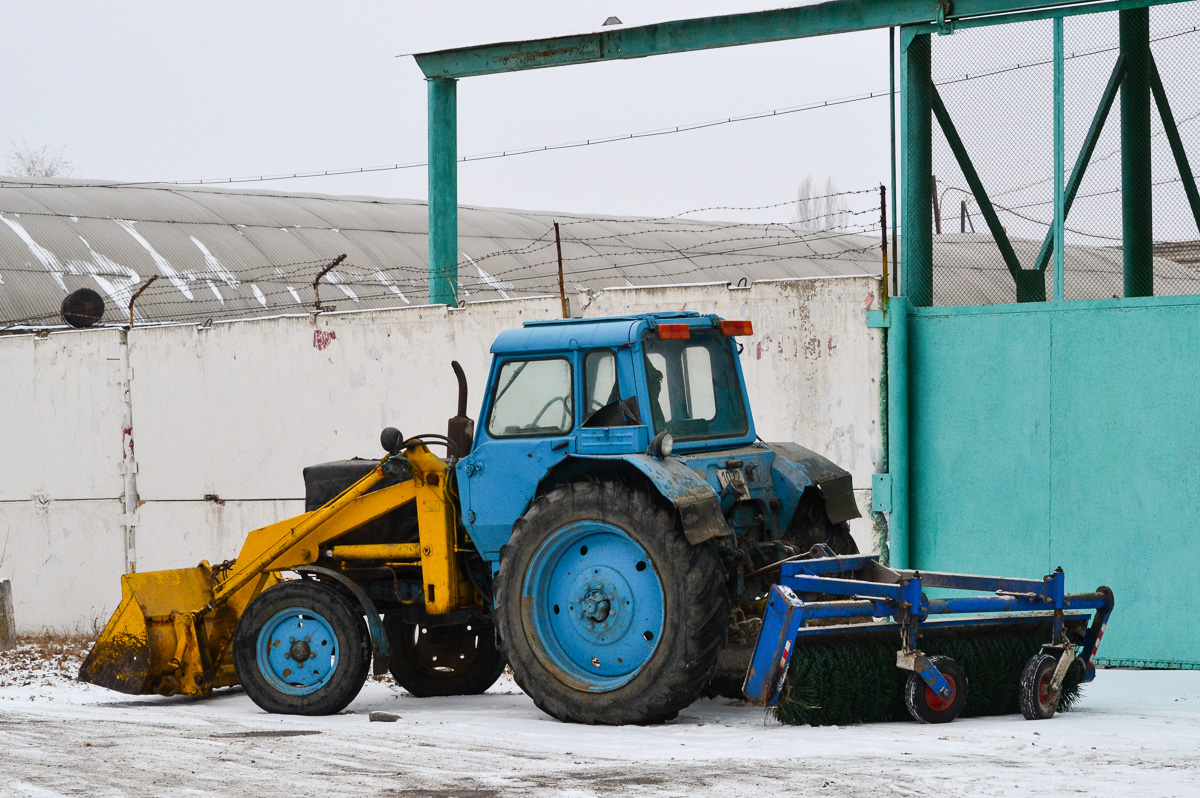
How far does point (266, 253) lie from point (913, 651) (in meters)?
19.7

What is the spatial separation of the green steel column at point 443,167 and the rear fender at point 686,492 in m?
5.79

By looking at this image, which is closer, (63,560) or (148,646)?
(148,646)

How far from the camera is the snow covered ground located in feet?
19.4

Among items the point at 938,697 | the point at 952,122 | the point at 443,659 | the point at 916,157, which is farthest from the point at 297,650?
the point at 952,122

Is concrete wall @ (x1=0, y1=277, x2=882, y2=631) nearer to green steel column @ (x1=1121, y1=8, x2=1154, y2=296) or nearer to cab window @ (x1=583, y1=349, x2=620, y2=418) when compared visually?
green steel column @ (x1=1121, y1=8, x2=1154, y2=296)

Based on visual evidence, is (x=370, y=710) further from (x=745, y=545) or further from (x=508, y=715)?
(x=745, y=545)

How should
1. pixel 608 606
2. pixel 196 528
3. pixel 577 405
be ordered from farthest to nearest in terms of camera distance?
pixel 196 528
pixel 577 405
pixel 608 606

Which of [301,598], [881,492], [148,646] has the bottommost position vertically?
[148,646]

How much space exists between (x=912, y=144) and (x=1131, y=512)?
3.06m

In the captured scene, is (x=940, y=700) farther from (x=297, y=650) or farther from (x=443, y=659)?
(x=297, y=650)

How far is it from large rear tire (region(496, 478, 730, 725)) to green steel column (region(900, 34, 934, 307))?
3.78 meters

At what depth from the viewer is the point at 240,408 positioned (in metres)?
12.9

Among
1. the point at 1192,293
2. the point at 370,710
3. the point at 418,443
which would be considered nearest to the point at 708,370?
the point at 418,443

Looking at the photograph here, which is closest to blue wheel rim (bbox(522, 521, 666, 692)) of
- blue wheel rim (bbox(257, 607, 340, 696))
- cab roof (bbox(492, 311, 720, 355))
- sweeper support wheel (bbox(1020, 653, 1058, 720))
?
cab roof (bbox(492, 311, 720, 355))
